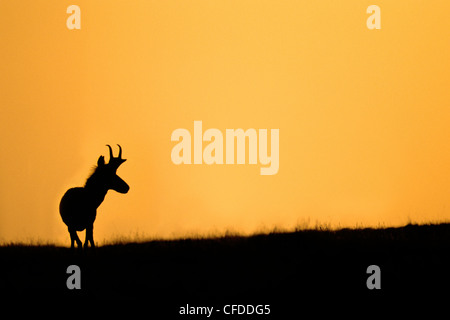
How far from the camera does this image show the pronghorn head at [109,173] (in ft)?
39.4

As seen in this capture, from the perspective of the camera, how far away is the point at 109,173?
476 inches

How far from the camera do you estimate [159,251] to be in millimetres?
11055

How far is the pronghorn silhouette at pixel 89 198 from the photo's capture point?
38.9 feet

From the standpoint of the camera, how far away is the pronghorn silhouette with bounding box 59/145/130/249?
467 inches

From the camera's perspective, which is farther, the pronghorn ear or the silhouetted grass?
the pronghorn ear

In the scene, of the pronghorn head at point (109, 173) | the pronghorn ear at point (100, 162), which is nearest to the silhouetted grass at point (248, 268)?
the pronghorn head at point (109, 173)

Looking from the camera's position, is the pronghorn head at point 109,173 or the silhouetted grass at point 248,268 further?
the pronghorn head at point 109,173

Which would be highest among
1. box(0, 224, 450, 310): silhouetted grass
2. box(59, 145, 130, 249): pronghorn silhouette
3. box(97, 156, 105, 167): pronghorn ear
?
box(97, 156, 105, 167): pronghorn ear

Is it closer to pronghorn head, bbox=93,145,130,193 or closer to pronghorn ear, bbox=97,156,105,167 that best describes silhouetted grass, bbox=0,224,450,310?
pronghorn head, bbox=93,145,130,193

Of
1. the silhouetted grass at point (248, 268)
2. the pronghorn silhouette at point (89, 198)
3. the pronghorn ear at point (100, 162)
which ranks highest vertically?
the pronghorn ear at point (100, 162)

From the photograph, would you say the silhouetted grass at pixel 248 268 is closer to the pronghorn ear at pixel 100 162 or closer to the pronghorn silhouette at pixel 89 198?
the pronghorn silhouette at pixel 89 198

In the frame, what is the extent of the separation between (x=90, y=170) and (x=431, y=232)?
6.19 meters

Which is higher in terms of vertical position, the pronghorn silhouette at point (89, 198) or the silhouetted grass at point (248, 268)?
the pronghorn silhouette at point (89, 198)

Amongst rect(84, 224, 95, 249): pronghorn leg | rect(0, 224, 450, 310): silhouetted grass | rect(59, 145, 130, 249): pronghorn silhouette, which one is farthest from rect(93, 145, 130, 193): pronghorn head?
rect(0, 224, 450, 310): silhouetted grass
